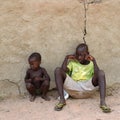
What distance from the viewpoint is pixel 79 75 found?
5.32 metres

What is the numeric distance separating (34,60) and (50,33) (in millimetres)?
383

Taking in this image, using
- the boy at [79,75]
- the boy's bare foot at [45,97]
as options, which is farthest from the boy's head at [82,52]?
the boy's bare foot at [45,97]

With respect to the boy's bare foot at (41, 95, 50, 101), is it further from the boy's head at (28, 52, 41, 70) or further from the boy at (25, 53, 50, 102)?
A: the boy's head at (28, 52, 41, 70)

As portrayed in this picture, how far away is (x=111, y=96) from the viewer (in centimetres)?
542

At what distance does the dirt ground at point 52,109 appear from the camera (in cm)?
480

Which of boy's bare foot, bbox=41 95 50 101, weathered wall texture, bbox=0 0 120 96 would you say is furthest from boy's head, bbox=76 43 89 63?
boy's bare foot, bbox=41 95 50 101

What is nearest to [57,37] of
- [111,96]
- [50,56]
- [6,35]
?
[50,56]

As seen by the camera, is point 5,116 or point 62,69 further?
point 62,69

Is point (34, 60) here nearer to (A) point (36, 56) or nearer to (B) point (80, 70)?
(A) point (36, 56)

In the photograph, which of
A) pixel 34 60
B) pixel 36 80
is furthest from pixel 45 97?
pixel 34 60

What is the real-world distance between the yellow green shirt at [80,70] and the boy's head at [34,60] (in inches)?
14.7

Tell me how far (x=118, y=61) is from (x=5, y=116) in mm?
1590

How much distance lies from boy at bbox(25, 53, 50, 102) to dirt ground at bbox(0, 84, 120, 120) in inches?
3.3

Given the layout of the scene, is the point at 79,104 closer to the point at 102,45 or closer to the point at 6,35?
the point at 102,45
